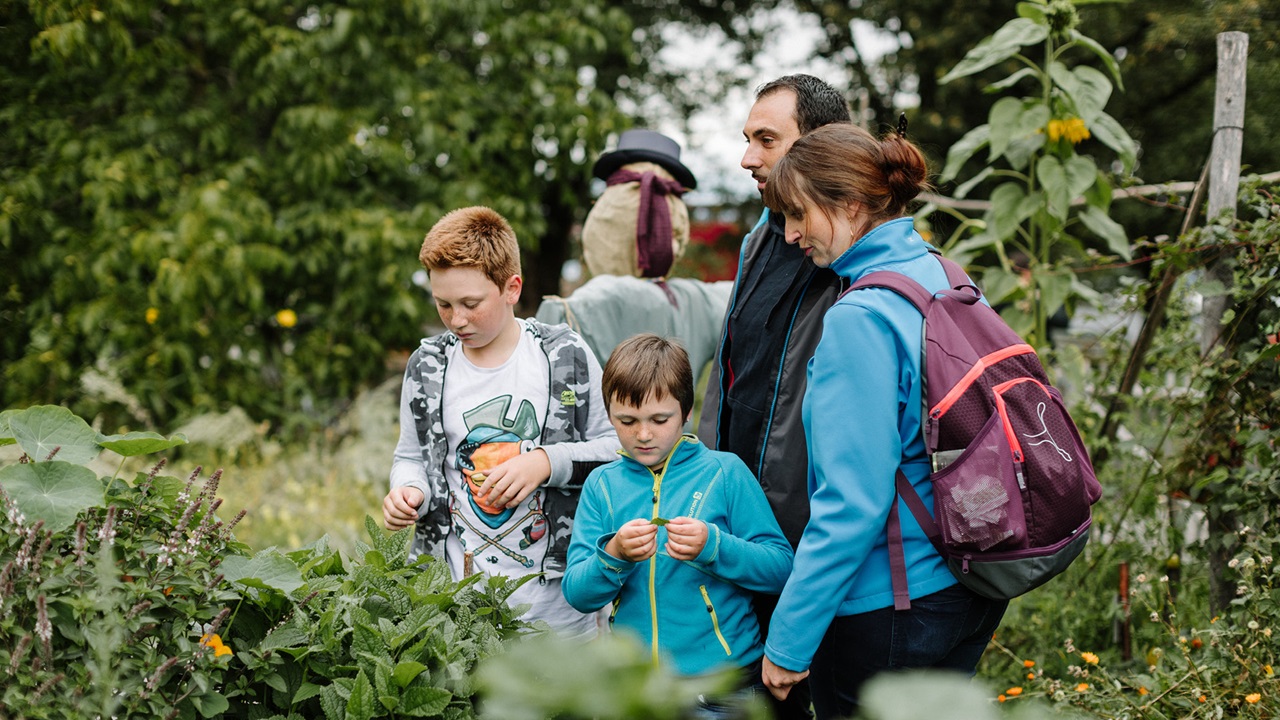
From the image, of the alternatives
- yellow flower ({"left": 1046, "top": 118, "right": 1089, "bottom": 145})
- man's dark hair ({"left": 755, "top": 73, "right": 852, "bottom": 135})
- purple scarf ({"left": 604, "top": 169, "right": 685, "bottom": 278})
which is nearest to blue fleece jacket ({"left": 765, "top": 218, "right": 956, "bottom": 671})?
man's dark hair ({"left": 755, "top": 73, "right": 852, "bottom": 135})

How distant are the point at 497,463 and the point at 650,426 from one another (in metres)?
0.46

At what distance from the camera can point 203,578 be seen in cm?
172

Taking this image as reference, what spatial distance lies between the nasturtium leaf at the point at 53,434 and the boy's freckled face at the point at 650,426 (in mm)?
1038

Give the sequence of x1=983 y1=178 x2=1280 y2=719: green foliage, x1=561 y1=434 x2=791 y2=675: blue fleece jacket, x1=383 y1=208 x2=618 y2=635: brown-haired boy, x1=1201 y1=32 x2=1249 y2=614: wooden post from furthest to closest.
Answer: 1. x1=1201 y1=32 x2=1249 y2=614: wooden post
2. x1=983 y1=178 x2=1280 y2=719: green foliage
3. x1=383 y1=208 x2=618 y2=635: brown-haired boy
4. x1=561 y1=434 x2=791 y2=675: blue fleece jacket

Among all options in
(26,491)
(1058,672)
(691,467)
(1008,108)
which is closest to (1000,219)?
(1008,108)

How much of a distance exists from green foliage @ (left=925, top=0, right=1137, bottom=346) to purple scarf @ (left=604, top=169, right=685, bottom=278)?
0.95 m

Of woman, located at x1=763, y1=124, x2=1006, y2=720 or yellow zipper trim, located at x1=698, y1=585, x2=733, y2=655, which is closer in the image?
woman, located at x1=763, y1=124, x2=1006, y2=720

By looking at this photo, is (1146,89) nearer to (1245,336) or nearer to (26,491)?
(1245,336)

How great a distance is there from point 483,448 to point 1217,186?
2.41 m

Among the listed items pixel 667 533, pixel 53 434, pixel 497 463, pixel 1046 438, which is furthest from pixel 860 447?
pixel 53 434

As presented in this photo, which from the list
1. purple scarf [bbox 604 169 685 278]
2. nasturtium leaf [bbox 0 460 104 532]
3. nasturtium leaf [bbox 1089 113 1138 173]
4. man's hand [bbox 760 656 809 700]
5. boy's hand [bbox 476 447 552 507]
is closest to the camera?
nasturtium leaf [bbox 0 460 104 532]

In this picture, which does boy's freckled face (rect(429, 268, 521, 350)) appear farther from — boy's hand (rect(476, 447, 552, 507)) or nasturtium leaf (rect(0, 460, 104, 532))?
nasturtium leaf (rect(0, 460, 104, 532))

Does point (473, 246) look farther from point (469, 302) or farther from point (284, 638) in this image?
point (284, 638)

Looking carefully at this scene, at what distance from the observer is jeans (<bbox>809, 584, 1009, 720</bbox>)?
182cm
